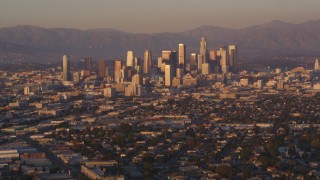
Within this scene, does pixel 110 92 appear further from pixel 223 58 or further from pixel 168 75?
pixel 223 58

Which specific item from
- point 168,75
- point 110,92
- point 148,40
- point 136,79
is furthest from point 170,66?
point 148,40

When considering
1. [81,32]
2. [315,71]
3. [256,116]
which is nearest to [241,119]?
[256,116]

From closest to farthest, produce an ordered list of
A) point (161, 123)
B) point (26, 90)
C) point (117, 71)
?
point (161, 123) < point (26, 90) < point (117, 71)

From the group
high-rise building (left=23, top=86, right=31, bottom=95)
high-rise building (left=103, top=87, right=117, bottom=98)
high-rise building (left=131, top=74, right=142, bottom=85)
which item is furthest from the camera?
high-rise building (left=131, top=74, right=142, bottom=85)

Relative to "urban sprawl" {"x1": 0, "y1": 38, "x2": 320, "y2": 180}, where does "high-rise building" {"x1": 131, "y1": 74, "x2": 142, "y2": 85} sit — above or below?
above

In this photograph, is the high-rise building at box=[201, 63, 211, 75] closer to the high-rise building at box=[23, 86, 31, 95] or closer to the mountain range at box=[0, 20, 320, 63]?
the high-rise building at box=[23, 86, 31, 95]

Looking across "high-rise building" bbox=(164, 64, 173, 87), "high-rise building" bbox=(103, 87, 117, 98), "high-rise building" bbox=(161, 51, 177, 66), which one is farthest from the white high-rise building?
"high-rise building" bbox=(103, 87, 117, 98)

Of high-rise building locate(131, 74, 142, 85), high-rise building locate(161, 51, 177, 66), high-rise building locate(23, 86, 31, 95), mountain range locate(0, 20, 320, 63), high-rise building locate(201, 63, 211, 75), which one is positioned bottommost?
high-rise building locate(23, 86, 31, 95)
